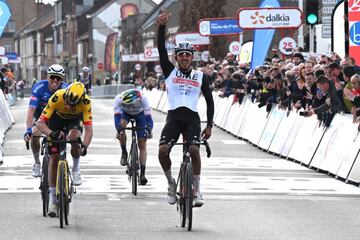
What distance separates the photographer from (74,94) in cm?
1331

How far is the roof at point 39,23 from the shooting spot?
167 metres

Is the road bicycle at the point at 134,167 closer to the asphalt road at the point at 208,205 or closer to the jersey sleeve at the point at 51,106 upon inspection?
the asphalt road at the point at 208,205

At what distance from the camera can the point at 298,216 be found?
14047mm

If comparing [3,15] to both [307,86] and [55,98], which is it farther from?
[55,98]

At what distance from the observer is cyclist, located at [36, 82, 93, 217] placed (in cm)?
1339

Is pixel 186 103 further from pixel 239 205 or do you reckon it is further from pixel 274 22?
pixel 274 22

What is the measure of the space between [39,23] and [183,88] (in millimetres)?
160036

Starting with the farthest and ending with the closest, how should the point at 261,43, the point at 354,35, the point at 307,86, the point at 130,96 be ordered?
the point at 261,43, the point at 354,35, the point at 307,86, the point at 130,96

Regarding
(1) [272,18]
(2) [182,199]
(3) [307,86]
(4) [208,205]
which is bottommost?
(4) [208,205]

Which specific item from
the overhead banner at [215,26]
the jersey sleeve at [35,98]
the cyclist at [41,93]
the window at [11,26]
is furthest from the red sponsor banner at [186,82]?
the window at [11,26]

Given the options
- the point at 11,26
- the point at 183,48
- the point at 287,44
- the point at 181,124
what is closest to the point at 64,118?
the point at 181,124

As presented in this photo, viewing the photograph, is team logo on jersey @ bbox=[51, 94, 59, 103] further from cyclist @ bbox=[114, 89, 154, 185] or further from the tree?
the tree

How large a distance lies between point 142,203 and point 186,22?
57.7 meters

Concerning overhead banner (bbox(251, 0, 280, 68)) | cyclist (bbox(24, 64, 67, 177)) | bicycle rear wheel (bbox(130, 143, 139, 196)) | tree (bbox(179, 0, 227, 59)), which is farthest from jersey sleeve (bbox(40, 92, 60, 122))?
tree (bbox(179, 0, 227, 59))
